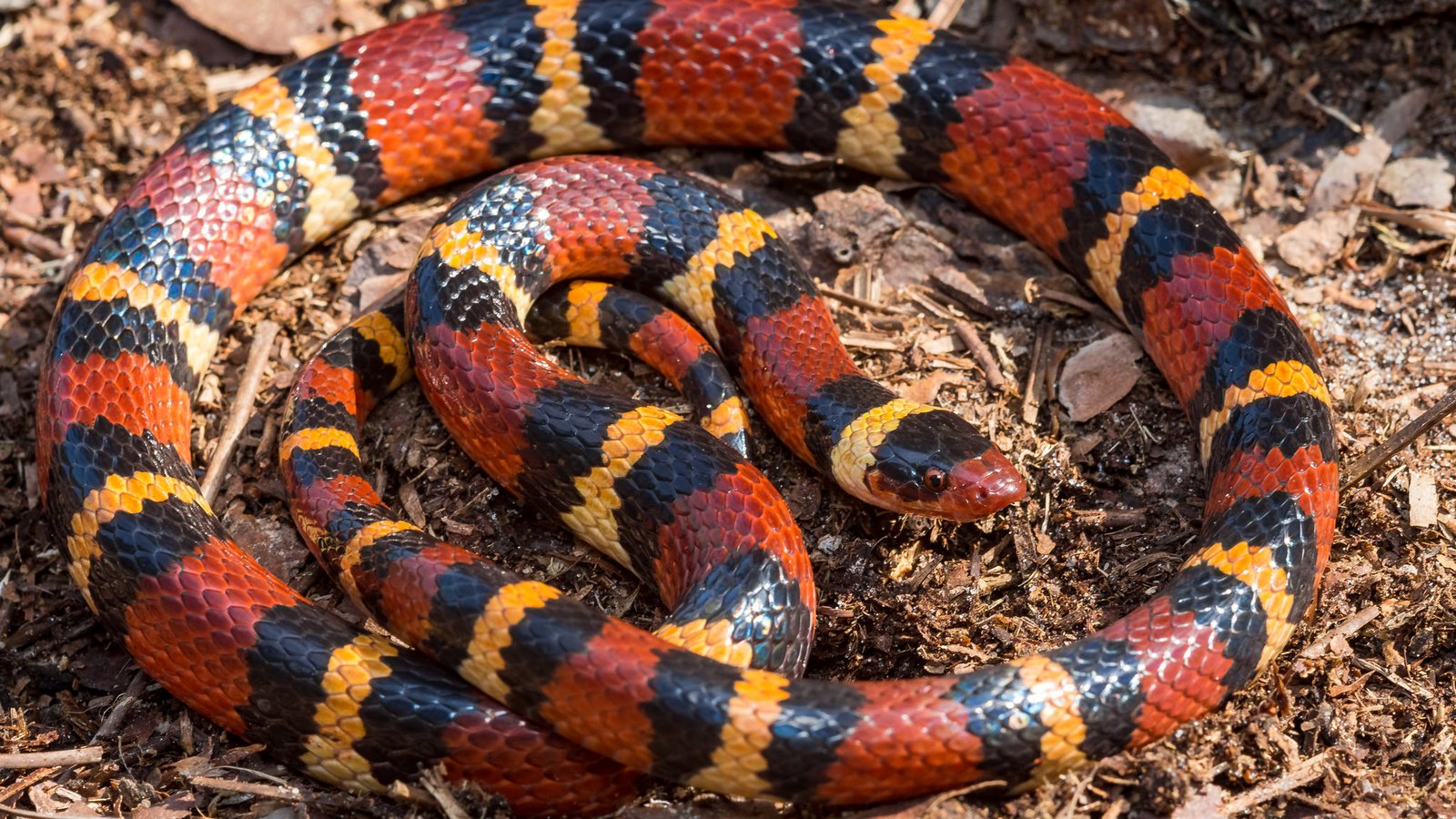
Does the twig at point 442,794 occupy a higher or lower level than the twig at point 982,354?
lower

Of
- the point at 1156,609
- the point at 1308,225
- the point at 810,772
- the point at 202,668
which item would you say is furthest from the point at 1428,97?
the point at 202,668

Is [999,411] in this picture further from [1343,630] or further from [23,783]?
[23,783]

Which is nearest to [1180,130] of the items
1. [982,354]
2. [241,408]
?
[982,354]

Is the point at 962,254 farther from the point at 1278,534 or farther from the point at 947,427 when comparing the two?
the point at 1278,534

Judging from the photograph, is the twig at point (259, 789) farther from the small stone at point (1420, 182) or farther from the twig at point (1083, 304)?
the small stone at point (1420, 182)

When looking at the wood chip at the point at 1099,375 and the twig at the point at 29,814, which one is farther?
the wood chip at the point at 1099,375

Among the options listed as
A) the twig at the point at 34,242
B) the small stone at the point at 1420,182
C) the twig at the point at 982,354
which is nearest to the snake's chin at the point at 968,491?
the twig at the point at 982,354

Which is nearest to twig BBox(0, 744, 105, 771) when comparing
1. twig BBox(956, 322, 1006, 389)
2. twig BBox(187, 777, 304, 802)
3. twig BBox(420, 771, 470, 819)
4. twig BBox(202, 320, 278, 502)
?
twig BBox(187, 777, 304, 802)
